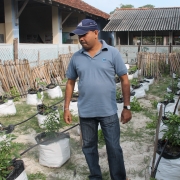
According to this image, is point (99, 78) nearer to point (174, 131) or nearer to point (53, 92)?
point (174, 131)

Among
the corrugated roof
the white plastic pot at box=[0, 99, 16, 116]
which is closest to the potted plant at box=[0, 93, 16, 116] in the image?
the white plastic pot at box=[0, 99, 16, 116]

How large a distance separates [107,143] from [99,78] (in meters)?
0.66

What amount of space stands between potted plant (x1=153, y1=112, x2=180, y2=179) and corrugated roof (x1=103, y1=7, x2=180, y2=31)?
1534 cm

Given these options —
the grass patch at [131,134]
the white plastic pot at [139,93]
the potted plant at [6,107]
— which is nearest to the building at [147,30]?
the white plastic pot at [139,93]

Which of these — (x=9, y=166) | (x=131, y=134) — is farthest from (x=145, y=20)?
(x=9, y=166)

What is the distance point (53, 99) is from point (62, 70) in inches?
128

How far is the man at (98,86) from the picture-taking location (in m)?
2.36

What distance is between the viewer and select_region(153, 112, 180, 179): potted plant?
8.45 ft

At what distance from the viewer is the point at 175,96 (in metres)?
5.60

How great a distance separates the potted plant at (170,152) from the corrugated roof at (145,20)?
15338mm

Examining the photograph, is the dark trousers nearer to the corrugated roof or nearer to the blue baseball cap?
the blue baseball cap

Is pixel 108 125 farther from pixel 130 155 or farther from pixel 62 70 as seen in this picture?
pixel 62 70

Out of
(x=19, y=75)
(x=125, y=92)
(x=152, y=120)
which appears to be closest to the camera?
(x=125, y=92)

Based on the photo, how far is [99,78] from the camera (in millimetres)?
2379
